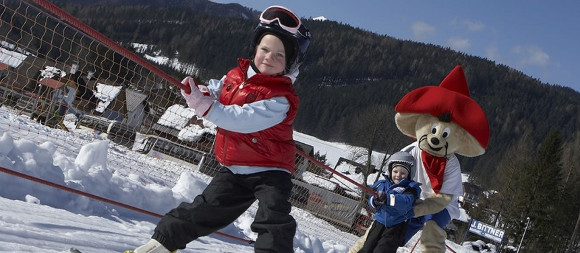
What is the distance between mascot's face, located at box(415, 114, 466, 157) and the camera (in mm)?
4598

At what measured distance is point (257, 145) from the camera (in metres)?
2.89

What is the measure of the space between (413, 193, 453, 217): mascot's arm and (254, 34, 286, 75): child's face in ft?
5.92

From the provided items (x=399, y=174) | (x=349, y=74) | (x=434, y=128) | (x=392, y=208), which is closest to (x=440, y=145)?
(x=434, y=128)

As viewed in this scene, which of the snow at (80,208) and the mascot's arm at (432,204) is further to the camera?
the mascot's arm at (432,204)

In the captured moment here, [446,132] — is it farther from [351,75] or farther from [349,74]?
[351,75]

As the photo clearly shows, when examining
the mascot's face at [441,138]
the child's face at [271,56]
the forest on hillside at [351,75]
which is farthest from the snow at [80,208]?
the forest on hillside at [351,75]

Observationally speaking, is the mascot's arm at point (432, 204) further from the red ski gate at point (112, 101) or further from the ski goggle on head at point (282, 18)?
the ski goggle on head at point (282, 18)

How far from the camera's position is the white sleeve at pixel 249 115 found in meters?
2.61

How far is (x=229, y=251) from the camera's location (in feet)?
15.6

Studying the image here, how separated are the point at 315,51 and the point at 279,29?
605 feet

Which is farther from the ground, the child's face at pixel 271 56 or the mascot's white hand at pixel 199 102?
the child's face at pixel 271 56

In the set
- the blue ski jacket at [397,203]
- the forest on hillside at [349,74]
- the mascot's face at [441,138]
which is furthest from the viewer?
the forest on hillside at [349,74]

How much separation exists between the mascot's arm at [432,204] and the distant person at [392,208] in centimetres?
9

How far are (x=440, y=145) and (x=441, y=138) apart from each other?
6cm
